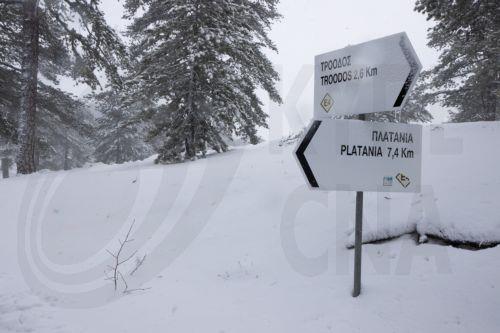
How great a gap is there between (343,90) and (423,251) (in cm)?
226

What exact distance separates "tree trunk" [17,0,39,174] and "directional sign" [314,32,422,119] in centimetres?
1157

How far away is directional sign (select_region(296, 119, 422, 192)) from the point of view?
333 cm

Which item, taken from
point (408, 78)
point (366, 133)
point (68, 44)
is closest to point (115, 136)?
point (68, 44)

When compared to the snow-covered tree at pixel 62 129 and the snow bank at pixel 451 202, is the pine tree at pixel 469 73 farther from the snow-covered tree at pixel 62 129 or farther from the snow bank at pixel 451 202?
the snow-covered tree at pixel 62 129

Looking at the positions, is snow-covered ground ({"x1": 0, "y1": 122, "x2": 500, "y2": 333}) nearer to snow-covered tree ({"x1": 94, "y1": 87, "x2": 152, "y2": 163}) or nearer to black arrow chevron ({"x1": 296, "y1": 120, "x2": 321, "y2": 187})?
black arrow chevron ({"x1": 296, "y1": 120, "x2": 321, "y2": 187})

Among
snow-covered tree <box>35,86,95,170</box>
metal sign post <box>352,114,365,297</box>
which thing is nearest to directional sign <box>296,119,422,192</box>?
metal sign post <box>352,114,365,297</box>

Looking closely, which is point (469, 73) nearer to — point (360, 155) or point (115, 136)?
point (360, 155)

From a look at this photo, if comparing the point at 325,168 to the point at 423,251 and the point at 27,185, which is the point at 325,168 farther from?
the point at 27,185

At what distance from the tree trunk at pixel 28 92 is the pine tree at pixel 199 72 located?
12.8 ft

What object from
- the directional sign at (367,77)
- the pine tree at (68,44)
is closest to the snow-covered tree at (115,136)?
the pine tree at (68,44)

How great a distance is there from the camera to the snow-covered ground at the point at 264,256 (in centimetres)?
372

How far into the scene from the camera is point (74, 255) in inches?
253

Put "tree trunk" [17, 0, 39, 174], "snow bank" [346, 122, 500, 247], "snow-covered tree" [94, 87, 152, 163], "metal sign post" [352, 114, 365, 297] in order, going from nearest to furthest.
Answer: "metal sign post" [352, 114, 365, 297] → "snow bank" [346, 122, 500, 247] → "tree trunk" [17, 0, 39, 174] → "snow-covered tree" [94, 87, 152, 163]

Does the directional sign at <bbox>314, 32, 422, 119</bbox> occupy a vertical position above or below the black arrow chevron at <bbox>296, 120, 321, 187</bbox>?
above
